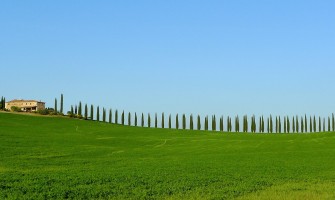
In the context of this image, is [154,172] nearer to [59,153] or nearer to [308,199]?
[308,199]

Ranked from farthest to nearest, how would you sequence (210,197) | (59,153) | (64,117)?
(64,117)
(59,153)
(210,197)

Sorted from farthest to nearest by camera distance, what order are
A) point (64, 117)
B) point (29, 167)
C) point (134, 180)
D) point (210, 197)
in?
point (64, 117)
point (29, 167)
point (134, 180)
point (210, 197)

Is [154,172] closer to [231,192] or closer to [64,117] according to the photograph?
[231,192]

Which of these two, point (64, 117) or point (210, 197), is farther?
point (64, 117)

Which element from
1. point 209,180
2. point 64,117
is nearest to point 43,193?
point 209,180

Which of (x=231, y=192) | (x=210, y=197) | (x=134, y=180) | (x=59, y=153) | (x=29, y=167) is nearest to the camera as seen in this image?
(x=210, y=197)

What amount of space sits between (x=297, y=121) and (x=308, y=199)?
4784 inches

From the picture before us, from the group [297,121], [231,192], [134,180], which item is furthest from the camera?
[297,121]

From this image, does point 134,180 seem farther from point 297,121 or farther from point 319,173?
point 297,121

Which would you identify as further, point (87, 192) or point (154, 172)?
point (154, 172)

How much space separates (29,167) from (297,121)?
375 ft

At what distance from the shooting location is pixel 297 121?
133750 millimetres

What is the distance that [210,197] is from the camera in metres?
16.9

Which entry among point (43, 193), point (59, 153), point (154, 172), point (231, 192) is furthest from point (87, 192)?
point (59, 153)
